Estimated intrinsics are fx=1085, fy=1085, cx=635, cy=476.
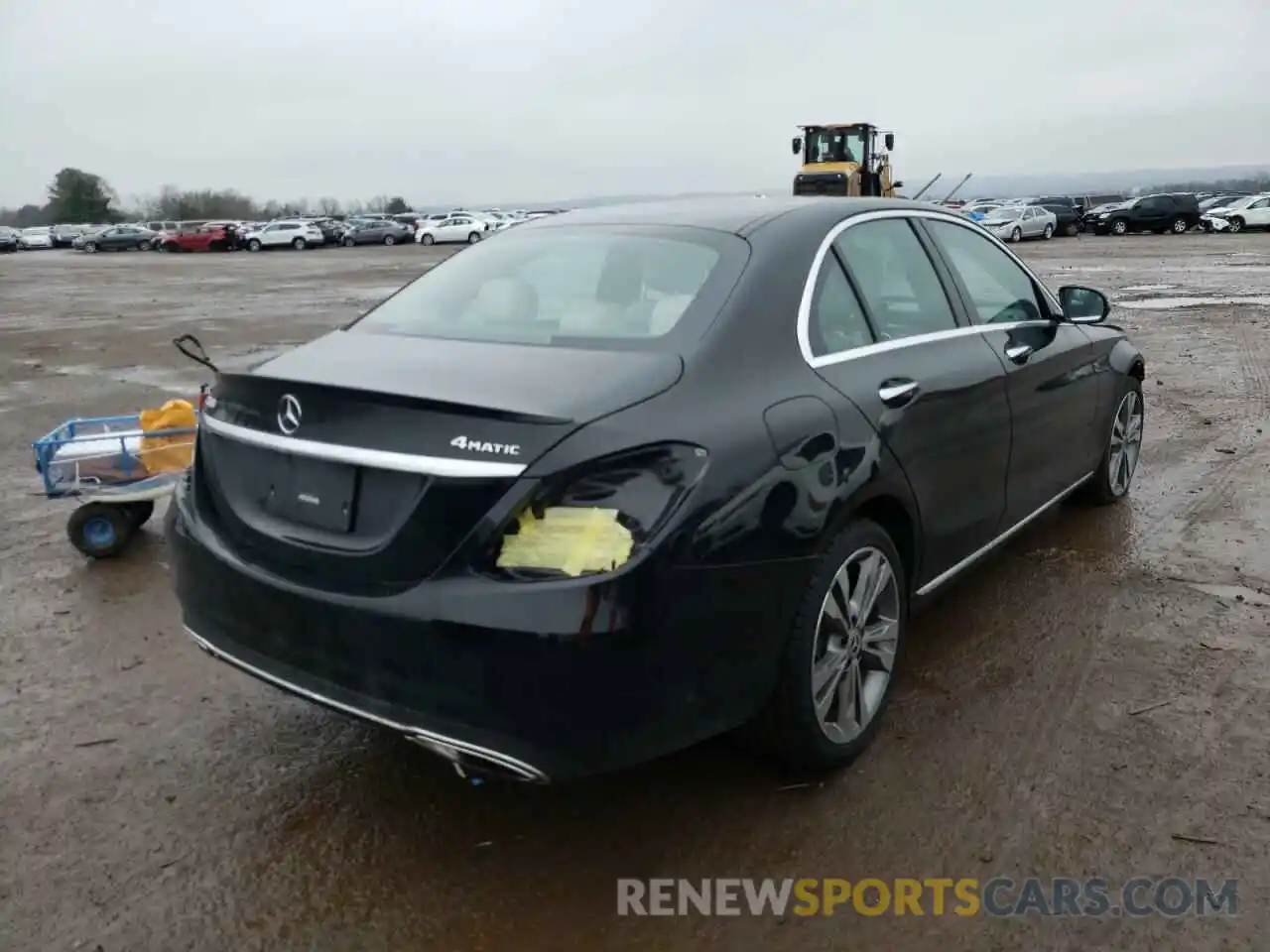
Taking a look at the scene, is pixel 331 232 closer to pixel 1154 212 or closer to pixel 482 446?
pixel 1154 212

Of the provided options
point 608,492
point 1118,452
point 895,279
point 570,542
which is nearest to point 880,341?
point 895,279

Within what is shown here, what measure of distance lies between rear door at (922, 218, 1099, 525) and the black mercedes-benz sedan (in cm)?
32

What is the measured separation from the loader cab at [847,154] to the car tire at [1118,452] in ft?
73.9

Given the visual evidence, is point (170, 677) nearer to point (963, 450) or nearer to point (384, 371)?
point (384, 371)

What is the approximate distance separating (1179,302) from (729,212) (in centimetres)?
1571

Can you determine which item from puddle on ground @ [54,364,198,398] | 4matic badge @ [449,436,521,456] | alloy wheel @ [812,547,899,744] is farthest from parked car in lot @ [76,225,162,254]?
A: 4matic badge @ [449,436,521,456]

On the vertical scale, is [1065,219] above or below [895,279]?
below

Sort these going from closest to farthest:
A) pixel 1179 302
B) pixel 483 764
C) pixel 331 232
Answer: pixel 483 764, pixel 1179 302, pixel 331 232

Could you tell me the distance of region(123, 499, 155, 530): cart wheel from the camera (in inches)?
216

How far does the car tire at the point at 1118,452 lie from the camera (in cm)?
553

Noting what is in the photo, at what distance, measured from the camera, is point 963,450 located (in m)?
3.78

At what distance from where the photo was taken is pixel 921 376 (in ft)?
11.7

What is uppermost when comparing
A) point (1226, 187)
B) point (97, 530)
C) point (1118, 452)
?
point (1226, 187)

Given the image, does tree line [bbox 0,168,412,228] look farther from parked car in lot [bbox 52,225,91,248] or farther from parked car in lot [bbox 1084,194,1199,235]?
parked car in lot [bbox 1084,194,1199,235]
